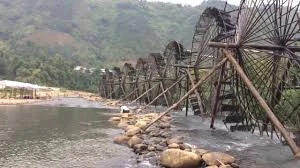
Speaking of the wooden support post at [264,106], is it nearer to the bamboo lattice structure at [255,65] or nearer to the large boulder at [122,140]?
the bamboo lattice structure at [255,65]

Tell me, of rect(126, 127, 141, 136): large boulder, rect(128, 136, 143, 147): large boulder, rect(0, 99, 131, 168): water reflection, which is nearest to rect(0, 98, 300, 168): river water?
rect(0, 99, 131, 168): water reflection

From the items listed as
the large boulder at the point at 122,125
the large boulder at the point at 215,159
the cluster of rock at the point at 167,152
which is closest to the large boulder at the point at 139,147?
the cluster of rock at the point at 167,152

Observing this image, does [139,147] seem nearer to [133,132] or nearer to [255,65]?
[133,132]

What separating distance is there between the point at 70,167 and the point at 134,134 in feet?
22.4

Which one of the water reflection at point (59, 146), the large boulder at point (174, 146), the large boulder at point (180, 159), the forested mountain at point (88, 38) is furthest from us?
the forested mountain at point (88, 38)

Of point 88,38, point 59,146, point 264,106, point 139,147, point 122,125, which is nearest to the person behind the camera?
point 264,106

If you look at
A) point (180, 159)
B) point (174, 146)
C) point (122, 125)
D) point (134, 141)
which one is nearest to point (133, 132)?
point (134, 141)

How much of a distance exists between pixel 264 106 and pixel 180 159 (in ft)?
13.6

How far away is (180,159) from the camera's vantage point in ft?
49.0

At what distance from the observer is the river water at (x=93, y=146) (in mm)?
15852

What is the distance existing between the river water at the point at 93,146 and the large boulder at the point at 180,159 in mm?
852

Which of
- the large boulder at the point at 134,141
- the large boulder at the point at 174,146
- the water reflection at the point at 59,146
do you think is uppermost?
the large boulder at the point at 174,146

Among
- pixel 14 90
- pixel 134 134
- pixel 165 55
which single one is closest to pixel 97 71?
pixel 14 90

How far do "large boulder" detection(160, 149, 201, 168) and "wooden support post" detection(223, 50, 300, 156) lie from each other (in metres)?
3.13
